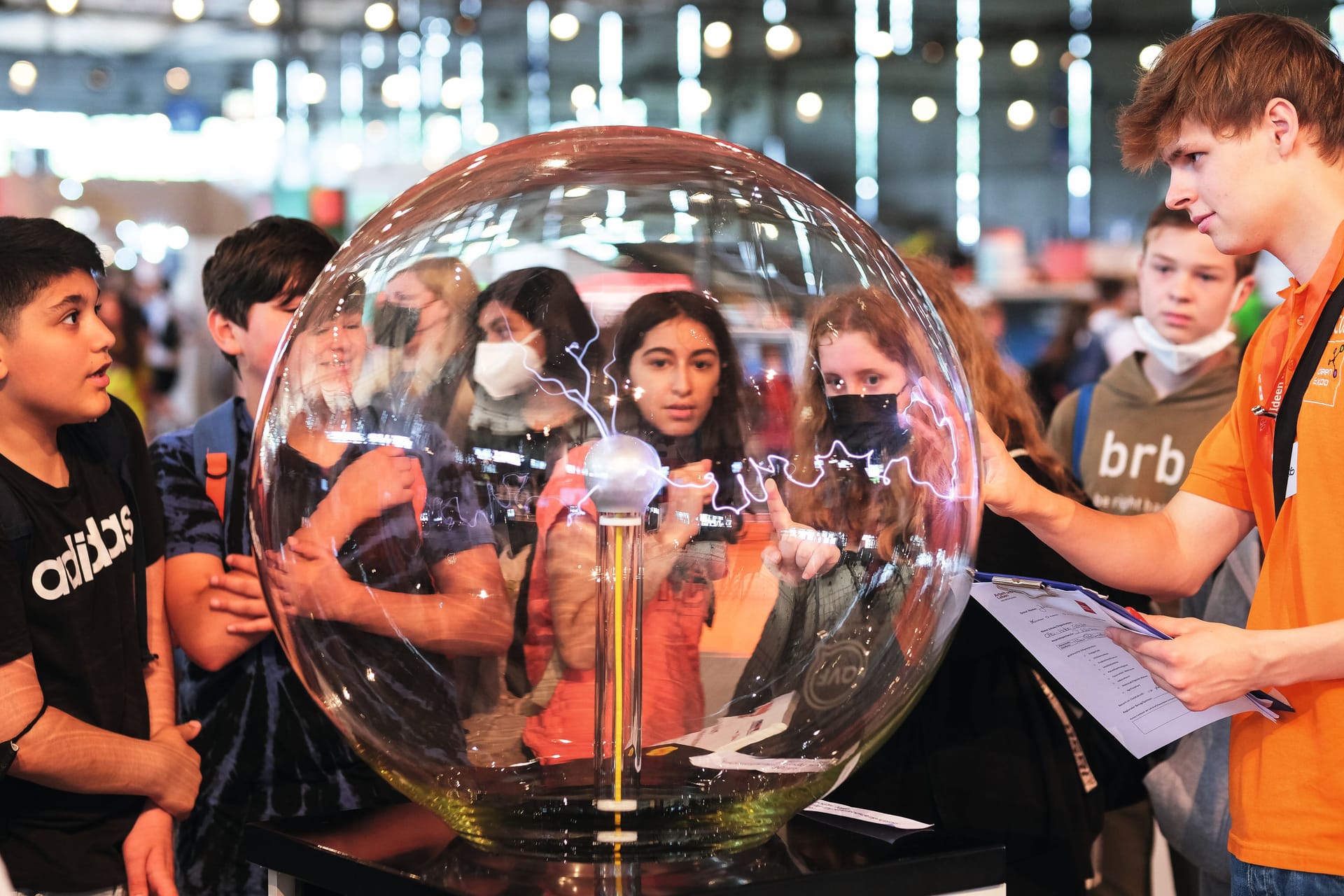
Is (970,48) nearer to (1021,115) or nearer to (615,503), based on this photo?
(1021,115)

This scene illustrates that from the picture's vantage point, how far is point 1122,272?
1075 centimetres

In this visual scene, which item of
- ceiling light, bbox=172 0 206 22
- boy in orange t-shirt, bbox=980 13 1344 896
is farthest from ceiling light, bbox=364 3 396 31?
boy in orange t-shirt, bbox=980 13 1344 896

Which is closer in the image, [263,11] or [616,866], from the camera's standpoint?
[616,866]

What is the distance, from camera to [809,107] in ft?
47.2

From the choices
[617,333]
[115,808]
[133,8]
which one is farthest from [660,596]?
[133,8]

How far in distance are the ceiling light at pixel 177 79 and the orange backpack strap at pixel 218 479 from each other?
13.3 m

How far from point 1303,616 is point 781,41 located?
13432 mm

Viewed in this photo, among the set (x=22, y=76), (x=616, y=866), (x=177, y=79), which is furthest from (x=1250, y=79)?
(x=22, y=76)

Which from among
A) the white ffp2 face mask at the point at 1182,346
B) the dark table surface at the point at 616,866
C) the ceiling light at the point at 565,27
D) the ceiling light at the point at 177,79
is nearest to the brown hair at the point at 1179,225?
the white ffp2 face mask at the point at 1182,346

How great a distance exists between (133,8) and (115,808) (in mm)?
13352

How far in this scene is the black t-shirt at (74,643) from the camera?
1632 mm

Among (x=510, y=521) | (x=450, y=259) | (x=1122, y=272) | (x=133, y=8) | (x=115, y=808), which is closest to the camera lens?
(x=510, y=521)

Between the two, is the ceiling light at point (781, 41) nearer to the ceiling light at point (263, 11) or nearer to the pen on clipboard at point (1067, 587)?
the ceiling light at point (263, 11)

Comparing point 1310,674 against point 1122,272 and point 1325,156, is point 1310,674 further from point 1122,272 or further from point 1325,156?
point 1122,272
